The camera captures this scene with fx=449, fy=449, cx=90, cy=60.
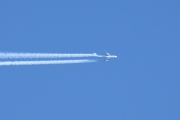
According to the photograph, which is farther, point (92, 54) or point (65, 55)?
point (92, 54)

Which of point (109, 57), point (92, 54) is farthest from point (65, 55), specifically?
point (109, 57)

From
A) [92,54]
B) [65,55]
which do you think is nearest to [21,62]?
[65,55]

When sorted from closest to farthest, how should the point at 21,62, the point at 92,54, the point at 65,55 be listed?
the point at 21,62
the point at 65,55
the point at 92,54

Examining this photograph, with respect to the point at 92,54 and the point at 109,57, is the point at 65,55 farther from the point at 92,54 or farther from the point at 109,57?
the point at 109,57

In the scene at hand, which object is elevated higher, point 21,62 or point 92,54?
point 92,54

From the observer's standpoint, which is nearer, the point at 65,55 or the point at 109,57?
the point at 65,55

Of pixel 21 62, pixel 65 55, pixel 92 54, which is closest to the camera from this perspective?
pixel 21 62

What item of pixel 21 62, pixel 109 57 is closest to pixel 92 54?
pixel 109 57

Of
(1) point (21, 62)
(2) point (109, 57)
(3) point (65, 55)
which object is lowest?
(1) point (21, 62)

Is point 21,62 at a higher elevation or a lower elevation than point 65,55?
lower
